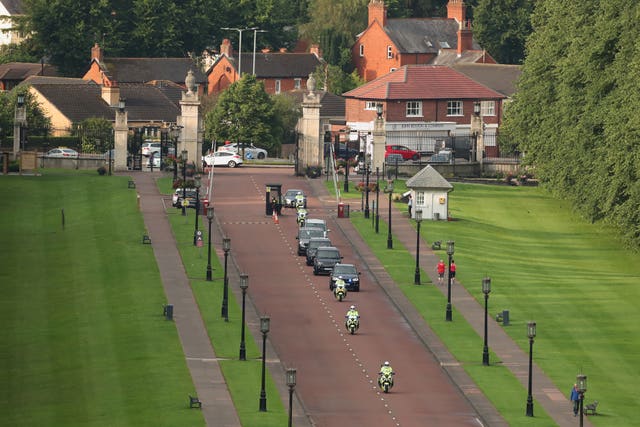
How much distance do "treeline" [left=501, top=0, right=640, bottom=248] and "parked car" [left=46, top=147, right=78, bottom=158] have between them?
1254 inches

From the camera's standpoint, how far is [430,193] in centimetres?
11819

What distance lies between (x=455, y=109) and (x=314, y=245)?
62.7 meters


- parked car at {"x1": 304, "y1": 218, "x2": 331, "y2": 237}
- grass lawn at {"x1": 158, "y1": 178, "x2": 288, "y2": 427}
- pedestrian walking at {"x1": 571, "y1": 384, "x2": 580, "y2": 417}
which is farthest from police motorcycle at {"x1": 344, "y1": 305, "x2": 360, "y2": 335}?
parked car at {"x1": 304, "y1": 218, "x2": 331, "y2": 237}

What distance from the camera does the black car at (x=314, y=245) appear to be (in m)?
103

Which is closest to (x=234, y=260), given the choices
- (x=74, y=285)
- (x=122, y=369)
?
(x=74, y=285)

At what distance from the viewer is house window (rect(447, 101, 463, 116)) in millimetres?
164625

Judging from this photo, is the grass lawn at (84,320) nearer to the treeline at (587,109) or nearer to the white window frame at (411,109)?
the treeline at (587,109)

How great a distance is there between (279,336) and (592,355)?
13.6m

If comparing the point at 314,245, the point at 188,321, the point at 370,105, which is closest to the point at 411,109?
the point at 370,105

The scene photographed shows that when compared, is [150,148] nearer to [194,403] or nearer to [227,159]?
[227,159]

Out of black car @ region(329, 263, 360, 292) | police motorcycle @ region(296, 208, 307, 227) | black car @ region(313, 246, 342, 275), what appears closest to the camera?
black car @ region(329, 263, 360, 292)

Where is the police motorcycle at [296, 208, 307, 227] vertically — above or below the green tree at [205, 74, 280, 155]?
below

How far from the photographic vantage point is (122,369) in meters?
81.3

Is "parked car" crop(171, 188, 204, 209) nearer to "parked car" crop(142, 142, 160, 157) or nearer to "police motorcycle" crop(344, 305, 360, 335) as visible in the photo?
"parked car" crop(142, 142, 160, 157)
